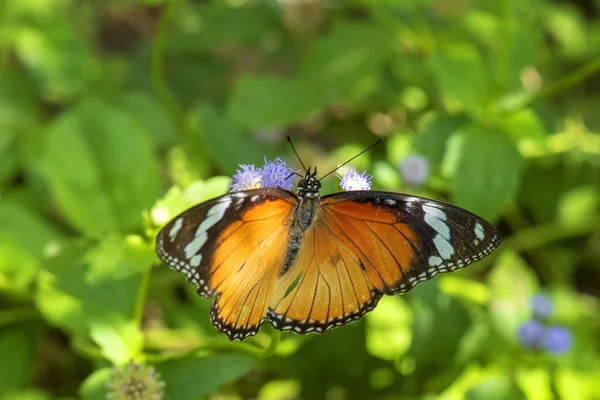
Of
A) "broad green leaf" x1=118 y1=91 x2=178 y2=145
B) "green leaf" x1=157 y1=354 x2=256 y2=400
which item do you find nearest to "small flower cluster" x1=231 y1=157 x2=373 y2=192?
"green leaf" x1=157 y1=354 x2=256 y2=400

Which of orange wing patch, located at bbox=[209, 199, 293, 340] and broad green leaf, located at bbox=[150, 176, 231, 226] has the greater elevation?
→ broad green leaf, located at bbox=[150, 176, 231, 226]

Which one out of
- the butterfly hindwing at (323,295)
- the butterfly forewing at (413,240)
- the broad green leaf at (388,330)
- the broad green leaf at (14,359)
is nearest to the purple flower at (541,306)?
the broad green leaf at (388,330)

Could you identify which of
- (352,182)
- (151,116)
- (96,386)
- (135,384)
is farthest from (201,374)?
(151,116)

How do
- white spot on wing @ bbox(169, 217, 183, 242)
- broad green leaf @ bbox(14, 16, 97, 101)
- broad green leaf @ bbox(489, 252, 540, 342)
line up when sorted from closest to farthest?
white spot on wing @ bbox(169, 217, 183, 242) → broad green leaf @ bbox(489, 252, 540, 342) → broad green leaf @ bbox(14, 16, 97, 101)

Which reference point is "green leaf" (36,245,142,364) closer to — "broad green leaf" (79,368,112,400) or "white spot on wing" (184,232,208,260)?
"broad green leaf" (79,368,112,400)

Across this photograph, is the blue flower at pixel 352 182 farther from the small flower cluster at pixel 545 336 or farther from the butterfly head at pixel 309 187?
the small flower cluster at pixel 545 336

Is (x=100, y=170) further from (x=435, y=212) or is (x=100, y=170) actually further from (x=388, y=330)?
(x=435, y=212)

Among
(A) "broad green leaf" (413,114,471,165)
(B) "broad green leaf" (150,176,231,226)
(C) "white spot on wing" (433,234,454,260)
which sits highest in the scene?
(A) "broad green leaf" (413,114,471,165)
